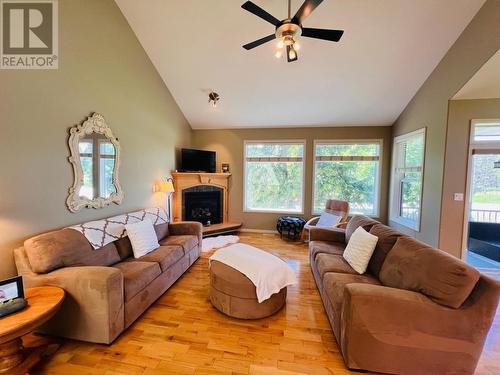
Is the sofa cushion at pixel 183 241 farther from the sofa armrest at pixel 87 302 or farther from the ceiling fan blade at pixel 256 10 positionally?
the ceiling fan blade at pixel 256 10

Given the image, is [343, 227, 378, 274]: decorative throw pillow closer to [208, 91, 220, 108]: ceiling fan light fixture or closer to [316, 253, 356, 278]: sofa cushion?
[316, 253, 356, 278]: sofa cushion

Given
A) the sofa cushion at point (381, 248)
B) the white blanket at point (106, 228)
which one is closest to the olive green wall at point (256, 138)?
the white blanket at point (106, 228)

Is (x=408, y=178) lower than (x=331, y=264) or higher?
higher

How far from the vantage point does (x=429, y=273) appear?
1628 millimetres

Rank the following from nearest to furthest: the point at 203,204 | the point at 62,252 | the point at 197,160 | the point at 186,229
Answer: the point at 62,252
the point at 186,229
the point at 197,160
the point at 203,204

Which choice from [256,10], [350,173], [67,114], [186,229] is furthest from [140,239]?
[350,173]

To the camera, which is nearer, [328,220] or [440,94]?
[440,94]

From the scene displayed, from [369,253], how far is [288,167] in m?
3.27

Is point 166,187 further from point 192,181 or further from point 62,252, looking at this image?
point 62,252

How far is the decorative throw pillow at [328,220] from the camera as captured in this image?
4270mm

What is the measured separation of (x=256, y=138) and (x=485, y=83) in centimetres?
385

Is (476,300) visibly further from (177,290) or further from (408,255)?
(177,290)

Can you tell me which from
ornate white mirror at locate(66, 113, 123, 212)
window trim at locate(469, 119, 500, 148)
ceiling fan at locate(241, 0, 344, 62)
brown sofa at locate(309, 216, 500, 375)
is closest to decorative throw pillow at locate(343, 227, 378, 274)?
brown sofa at locate(309, 216, 500, 375)

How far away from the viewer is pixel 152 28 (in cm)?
326
